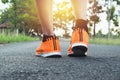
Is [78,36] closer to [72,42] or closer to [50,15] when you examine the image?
[72,42]

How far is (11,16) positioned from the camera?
44.9 meters

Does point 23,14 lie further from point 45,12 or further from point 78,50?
point 78,50

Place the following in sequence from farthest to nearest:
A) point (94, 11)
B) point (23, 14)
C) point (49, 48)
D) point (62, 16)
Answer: point (62, 16) < point (23, 14) < point (94, 11) < point (49, 48)

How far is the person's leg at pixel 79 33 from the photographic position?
2.69 metres

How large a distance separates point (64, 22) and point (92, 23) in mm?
18985

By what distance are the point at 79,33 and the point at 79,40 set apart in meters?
0.09

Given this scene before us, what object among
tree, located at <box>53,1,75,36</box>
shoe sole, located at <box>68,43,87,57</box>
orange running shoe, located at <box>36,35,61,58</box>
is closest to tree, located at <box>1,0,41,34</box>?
tree, located at <box>53,1,75,36</box>

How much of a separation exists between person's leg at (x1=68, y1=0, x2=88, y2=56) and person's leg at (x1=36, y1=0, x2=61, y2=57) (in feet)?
0.49

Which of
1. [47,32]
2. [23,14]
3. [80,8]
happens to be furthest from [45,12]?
[23,14]

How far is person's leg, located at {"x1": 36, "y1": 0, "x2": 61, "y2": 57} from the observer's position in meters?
2.76

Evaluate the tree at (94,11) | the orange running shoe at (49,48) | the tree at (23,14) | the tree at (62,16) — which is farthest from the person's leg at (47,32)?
the tree at (62,16)

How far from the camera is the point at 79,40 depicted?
2.71m

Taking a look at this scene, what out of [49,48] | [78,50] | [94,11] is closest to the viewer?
[78,50]

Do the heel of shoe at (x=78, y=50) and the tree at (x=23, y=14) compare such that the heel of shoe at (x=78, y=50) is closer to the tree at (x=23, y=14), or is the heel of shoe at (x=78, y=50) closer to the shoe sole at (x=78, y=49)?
the shoe sole at (x=78, y=49)
